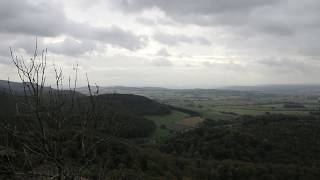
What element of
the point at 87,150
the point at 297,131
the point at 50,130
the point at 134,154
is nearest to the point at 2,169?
the point at 50,130

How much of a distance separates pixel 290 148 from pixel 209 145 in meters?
15.1

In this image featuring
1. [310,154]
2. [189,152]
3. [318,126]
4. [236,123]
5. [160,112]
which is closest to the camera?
[310,154]

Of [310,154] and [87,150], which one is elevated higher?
[87,150]

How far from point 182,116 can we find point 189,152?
27.5 m

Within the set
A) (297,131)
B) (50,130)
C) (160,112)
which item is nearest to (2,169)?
(50,130)

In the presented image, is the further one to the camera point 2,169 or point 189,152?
point 189,152

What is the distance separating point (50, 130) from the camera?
542 cm

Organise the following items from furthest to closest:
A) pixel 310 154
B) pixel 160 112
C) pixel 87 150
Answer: pixel 160 112
pixel 310 154
pixel 87 150

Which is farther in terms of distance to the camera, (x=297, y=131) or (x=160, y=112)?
(x=160, y=112)

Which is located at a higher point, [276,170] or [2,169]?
[2,169]

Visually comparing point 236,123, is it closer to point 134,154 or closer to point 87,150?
point 134,154

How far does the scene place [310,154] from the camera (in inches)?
2625

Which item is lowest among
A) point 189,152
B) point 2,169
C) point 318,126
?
point 189,152

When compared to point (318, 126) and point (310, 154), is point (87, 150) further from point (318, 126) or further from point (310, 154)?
point (318, 126)
